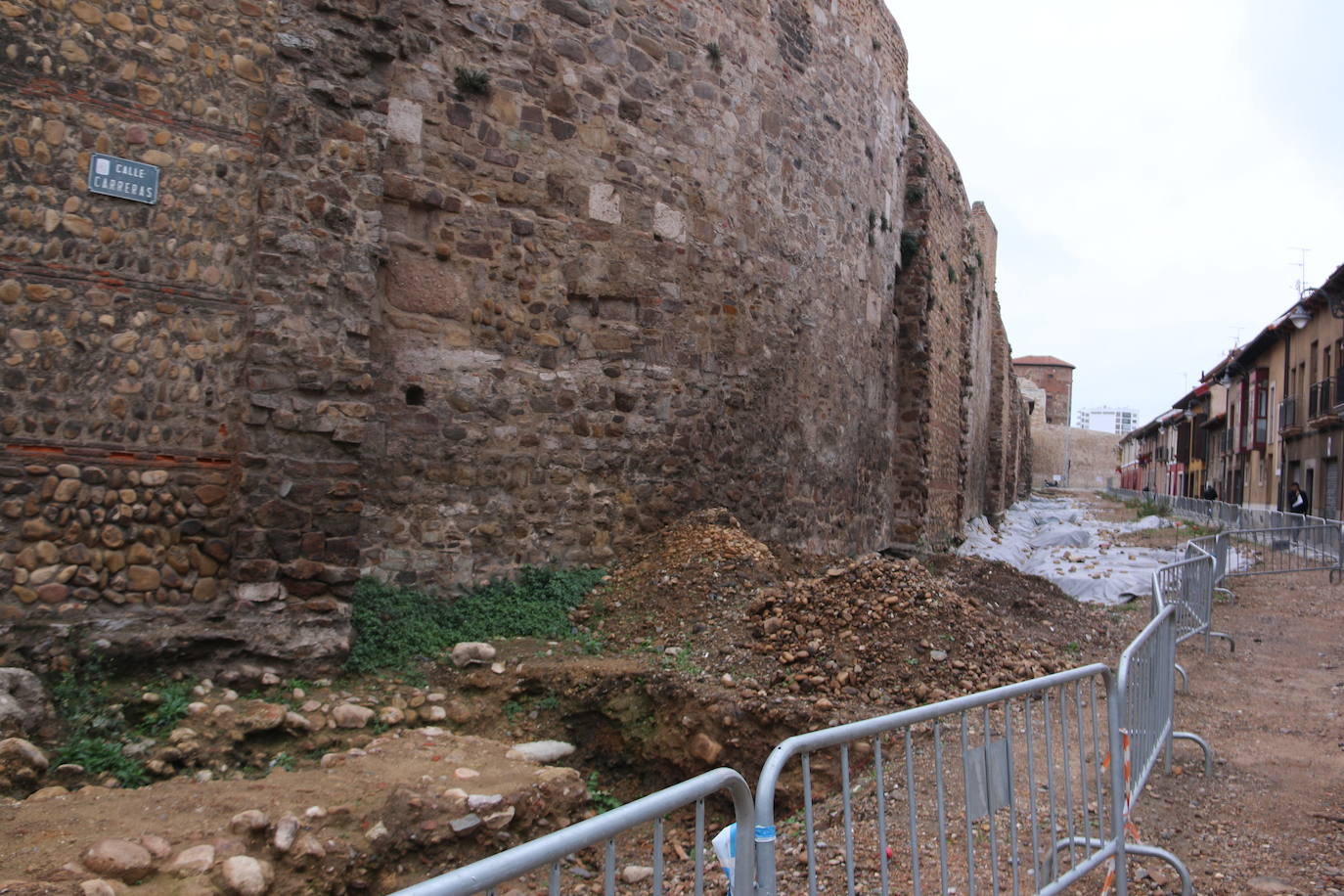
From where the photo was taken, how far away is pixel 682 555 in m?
7.77

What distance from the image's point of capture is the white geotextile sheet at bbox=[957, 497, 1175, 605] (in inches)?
499

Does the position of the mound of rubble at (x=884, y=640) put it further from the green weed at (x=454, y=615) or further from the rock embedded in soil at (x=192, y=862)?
the rock embedded in soil at (x=192, y=862)

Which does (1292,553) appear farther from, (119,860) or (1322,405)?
(119,860)

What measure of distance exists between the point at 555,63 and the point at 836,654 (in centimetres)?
493

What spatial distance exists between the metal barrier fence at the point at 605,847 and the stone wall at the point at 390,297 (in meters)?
4.12

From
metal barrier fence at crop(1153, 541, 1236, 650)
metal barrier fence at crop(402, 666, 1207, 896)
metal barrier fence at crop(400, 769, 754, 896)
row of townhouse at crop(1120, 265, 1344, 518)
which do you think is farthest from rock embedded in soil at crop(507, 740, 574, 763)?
row of townhouse at crop(1120, 265, 1344, 518)

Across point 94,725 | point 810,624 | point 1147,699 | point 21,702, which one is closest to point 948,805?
point 1147,699

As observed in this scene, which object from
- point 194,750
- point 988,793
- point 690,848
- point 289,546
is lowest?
point 690,848

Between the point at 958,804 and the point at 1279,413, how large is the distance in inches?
1295

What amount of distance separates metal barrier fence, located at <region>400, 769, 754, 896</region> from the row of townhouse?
2777 centimetres

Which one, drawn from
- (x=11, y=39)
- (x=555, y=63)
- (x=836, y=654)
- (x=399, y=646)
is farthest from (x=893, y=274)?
(x=11, y=39)

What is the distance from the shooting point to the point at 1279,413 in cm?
3134

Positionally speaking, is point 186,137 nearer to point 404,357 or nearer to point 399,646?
point 404,357

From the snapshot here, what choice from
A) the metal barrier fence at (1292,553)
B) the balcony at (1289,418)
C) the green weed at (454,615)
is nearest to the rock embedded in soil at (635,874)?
the green weed at (454,615)
